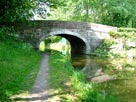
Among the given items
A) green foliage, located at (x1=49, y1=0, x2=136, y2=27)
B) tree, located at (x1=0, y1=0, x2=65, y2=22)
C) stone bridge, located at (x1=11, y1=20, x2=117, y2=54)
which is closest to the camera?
tree, located at (x1=0, y1=0, x2=65, y2=22)

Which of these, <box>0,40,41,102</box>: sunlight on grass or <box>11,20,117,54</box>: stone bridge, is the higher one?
<box>11,20,117,54</box>: stone bridge

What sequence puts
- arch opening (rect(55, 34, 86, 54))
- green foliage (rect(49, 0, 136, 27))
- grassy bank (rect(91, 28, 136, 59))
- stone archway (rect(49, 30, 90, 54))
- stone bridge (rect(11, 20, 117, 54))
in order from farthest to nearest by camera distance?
1. green foliage (rect(49, 0, 136, 27))
2. arch opening (rect(55, 34, 86, 54))
3. grassy bank (rect(91, 28, 136, 59))
4. stone archway (rect(49, 30, 90, 54))
5. stone bridge (rect(11, 20, 117, 54))

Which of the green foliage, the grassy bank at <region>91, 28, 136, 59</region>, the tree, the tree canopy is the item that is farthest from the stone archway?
the tree

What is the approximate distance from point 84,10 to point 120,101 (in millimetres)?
33561

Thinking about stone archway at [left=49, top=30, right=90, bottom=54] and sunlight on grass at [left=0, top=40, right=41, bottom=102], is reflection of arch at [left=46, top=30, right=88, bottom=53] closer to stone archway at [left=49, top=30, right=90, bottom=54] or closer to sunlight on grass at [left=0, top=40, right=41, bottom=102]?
stone archway at [left=49, top=30, right=90, bottom=54]

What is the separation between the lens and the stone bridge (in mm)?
26703

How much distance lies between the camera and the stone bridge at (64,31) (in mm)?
26703

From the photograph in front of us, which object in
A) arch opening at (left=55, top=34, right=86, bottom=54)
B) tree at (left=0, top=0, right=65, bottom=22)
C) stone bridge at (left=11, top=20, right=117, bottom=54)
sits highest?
tree at (left=0, top=0, right=65, bottom=22)

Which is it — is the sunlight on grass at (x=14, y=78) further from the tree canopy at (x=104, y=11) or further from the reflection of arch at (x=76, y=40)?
the reflection of arch at (x=76, y=40)

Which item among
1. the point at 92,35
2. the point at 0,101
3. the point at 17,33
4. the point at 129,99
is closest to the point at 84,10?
the point at 92,35

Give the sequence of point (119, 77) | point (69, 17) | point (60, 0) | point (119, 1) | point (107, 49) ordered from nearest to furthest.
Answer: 1. point (119, 77)
2. point (60, 0)
3. point (107, 49)
4. point (119, 1)
5. point (69, 17)

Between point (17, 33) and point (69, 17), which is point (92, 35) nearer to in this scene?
point (17, 33)

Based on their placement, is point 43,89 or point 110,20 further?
point 110,20

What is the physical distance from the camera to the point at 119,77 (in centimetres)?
1565
